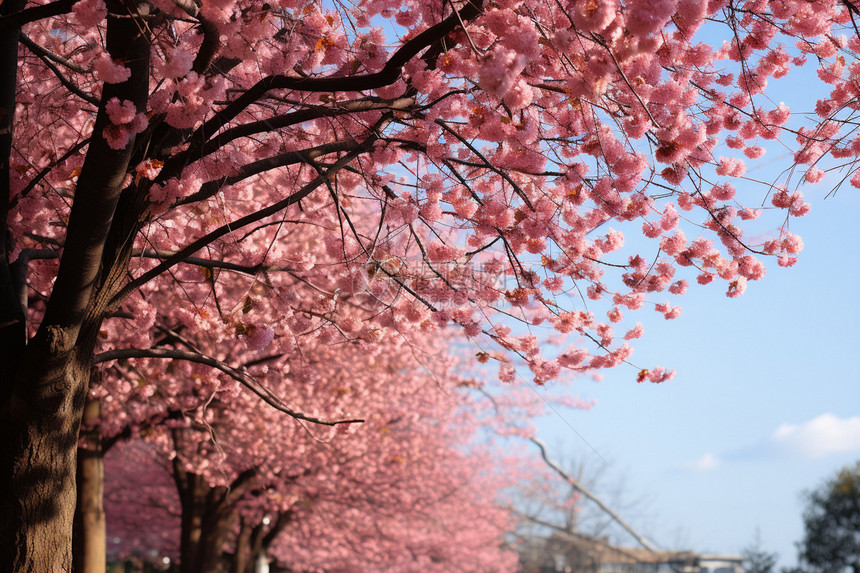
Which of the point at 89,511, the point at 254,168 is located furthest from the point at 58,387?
the point at 89,511

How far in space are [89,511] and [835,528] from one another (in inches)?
965

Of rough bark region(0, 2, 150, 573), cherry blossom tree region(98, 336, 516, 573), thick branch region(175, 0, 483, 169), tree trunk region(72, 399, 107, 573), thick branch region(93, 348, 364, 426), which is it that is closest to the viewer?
thick branch region(175, 0, 483, 169)

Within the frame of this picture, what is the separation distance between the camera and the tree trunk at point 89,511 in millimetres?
8805

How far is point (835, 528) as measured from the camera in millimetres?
25156

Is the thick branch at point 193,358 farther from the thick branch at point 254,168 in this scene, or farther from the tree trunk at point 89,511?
the tree trunk at point 89,511

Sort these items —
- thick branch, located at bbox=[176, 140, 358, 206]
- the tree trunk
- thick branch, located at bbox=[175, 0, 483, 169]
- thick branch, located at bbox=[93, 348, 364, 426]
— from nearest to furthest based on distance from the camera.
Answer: thick branch, located at bbox=[175, 0, 483, 169], thick branch, located at bbox=[176, 140, 358, 206], thick branch, located at bbox=[93, 348, 364, 426], the tree trunk

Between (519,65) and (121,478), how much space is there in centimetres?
2067

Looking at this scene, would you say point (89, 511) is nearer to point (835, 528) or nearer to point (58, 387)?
point (58, 387)

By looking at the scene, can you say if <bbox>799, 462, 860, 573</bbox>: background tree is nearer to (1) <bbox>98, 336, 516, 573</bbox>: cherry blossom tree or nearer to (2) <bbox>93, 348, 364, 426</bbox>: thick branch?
(1) <bbox>98, 336, 516, 573</bbox>: cherry blossom tree

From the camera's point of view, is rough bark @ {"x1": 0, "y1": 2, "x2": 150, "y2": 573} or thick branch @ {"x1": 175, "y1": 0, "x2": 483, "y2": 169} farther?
rough bark @ {"x1": 0, "y1": 2, "x2": 150, "y2": 573}

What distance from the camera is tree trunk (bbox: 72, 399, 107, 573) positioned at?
8805 mm

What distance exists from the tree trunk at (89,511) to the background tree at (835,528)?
23.8 meters

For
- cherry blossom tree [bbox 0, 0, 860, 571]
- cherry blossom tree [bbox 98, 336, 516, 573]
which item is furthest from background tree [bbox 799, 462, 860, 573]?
cherry blossom tree [bbox 0, 0, 860, 571]

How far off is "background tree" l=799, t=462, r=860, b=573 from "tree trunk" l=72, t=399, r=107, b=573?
78.1 ft
